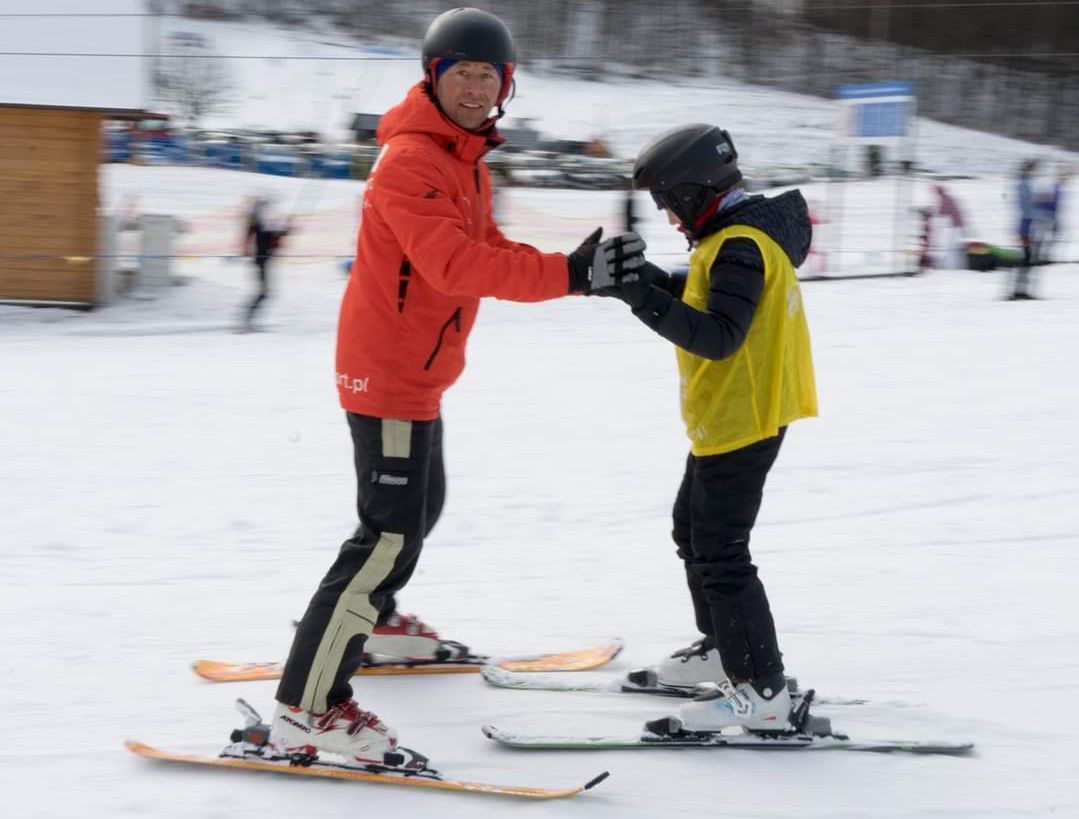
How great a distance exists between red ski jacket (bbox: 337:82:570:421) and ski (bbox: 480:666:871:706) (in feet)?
3.24

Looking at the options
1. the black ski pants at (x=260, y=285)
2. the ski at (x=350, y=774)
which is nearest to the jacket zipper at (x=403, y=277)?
the ski at (x=350, y=774)

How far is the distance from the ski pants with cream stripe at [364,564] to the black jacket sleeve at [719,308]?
2.05 feet

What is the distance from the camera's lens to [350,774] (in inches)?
115

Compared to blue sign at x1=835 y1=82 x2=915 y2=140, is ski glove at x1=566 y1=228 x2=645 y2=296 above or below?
below

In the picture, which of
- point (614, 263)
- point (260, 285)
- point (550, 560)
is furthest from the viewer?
point (260, 285)

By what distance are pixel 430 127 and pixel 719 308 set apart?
79cm

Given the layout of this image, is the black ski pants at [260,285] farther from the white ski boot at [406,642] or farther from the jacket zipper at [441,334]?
the jacket zipper at [441,334]

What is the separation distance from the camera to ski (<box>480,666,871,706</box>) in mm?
3537

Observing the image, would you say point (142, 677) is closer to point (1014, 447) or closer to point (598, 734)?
point (598, 734)

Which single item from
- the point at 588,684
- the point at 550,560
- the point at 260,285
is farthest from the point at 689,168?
the point at 260,285

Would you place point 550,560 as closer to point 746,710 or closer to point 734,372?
point 746,710

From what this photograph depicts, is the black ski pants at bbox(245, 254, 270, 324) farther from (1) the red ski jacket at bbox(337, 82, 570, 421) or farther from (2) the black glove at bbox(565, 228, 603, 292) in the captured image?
(2) the black glove at bbox(565, 228, 603, 292)

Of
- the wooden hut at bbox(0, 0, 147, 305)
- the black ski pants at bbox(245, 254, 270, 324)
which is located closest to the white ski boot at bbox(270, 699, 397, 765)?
the black ski pants at bbox(245, 254, 270, 324)

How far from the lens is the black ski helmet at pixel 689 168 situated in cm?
293
